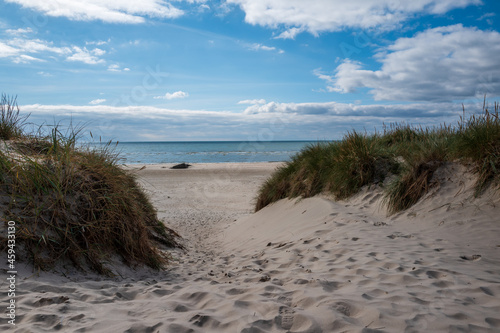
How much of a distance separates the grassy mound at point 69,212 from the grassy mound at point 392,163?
435 centimetres

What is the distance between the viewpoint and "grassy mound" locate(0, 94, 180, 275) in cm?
372

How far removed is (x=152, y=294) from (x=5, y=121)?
4779 millimetres

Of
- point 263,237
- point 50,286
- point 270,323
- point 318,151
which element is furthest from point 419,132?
point 50,286

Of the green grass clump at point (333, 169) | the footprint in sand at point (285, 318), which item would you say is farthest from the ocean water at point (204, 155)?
the footprint in sand at point (285, 318)

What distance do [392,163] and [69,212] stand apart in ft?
20.4

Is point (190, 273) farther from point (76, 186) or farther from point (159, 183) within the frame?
point (159, 183)

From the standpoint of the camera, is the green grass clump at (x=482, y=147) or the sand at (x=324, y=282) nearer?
the sand at (x=324, y=282)

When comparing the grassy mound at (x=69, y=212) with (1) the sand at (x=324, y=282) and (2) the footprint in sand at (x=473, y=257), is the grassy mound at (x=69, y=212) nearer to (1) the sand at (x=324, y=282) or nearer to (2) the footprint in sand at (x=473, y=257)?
(1) the sand at (x=324, y=282)

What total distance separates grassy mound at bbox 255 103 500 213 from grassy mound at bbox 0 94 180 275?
435 cm

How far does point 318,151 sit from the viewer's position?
8.75m

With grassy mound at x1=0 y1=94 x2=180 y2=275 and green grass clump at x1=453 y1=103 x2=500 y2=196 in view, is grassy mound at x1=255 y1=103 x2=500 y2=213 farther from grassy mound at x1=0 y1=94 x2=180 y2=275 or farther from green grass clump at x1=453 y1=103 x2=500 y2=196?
grassy mound at x1=0 y1=94 x2=180 y2=275

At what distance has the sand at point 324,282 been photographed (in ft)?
8.15

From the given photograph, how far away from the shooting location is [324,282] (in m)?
3.34

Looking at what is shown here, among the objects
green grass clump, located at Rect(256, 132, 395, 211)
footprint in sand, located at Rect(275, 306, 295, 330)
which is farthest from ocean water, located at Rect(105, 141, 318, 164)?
footprint in sand, located at Rect(275, 306, 295, 330)
